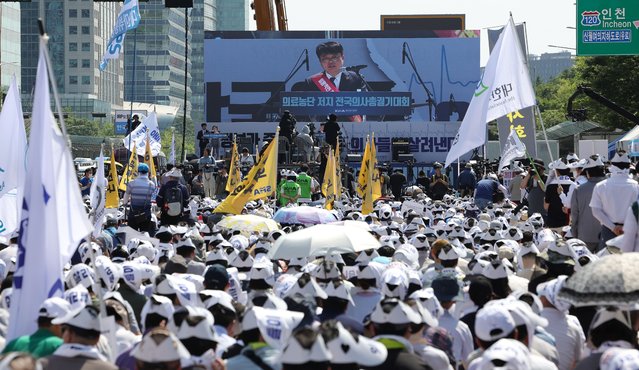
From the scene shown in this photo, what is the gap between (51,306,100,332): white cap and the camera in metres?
6.52

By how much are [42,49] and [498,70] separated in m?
10.4

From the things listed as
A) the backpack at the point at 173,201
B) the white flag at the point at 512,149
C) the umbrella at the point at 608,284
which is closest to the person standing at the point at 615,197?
the umbrella at the point at 608,284

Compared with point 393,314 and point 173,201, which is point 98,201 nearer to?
point 173,201

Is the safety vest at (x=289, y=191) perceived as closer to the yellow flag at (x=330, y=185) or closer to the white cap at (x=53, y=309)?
the yellow flag at (x=330, y=185)

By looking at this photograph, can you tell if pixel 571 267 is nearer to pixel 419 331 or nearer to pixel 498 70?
pixel 419 331

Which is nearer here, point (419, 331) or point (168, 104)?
point (419, 331)

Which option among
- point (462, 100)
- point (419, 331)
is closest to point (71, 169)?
point (419, 331)

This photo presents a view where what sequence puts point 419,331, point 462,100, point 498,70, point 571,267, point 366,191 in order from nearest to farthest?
point 419,331, point 571,267, point 498,70, point 366,191, point 462,100

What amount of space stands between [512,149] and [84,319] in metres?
13.6

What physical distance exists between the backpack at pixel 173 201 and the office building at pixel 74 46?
455 feet

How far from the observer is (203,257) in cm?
1340

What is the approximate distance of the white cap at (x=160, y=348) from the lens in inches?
233

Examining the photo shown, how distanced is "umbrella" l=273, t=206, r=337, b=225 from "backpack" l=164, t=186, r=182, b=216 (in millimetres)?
1589

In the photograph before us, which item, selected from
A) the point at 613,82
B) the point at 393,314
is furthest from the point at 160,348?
the point at 613,82
